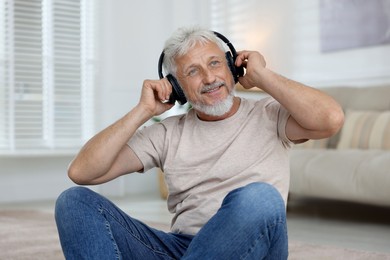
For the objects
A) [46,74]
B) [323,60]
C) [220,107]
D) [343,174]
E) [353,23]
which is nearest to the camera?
[220,107]

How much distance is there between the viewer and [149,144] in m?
1.72

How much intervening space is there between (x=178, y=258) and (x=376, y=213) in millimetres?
2847

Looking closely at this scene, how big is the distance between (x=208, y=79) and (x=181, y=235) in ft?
1.35

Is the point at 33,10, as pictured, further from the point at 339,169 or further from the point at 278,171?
the point at 278,171

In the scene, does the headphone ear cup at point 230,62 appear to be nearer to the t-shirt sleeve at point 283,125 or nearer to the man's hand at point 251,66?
the man's hand at point 251,66

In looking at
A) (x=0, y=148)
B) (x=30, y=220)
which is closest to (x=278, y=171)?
(x=30, y=220)

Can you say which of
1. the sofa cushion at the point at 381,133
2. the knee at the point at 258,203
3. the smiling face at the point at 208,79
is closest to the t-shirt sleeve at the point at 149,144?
the smiling face at the point at 208,79

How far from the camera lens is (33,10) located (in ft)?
16.8

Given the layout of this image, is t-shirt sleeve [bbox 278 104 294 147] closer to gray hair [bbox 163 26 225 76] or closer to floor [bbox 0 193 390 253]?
gray hair [bbox 163 26 225 76]

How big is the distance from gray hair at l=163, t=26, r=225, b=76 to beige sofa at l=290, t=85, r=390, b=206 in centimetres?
193

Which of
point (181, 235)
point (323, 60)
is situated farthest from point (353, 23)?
point (181, 235)

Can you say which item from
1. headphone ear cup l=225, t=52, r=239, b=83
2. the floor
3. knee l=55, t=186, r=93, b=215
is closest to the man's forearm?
knee l=55, t=186, r=93, b=215

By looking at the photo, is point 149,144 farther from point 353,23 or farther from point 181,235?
point 353,23

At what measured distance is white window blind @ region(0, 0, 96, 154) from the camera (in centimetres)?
498
